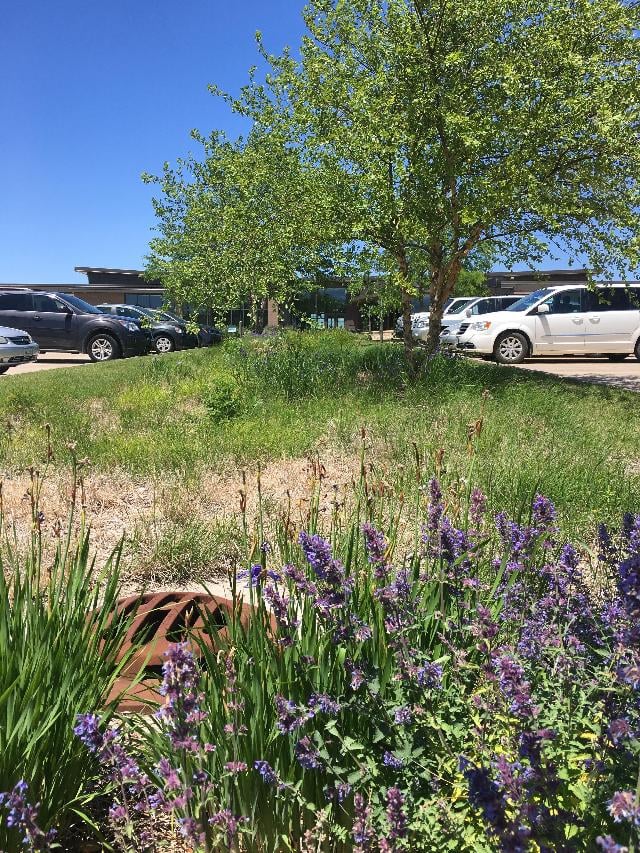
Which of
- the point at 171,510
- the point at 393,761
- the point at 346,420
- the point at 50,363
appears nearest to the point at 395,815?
the point at 393,761

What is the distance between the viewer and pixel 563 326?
17047mm

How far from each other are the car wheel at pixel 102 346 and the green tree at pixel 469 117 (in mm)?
11024

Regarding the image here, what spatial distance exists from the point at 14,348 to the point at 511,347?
12.8 m

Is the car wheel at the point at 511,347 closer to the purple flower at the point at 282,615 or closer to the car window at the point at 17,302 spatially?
the car window at the point at 17,302

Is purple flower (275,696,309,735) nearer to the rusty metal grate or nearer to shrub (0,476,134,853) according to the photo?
the rusty metal grate

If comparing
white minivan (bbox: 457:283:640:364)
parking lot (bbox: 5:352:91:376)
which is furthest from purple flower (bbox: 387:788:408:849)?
parking lot (bbox: 5:352:91:376)

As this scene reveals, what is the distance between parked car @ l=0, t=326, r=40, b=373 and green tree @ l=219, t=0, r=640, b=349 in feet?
32.1

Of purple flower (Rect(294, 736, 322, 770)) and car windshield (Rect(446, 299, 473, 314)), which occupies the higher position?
car windshield (Rect(446, 299, 473, 314))

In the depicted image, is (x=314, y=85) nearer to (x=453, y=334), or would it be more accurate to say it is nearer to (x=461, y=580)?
(x=461, y=580)

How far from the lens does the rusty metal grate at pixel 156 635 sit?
6.89 ft

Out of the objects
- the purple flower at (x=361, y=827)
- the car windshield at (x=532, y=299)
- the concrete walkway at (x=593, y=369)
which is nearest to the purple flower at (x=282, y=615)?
the purple flower at (x=361, y=827)

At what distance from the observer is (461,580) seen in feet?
6.80

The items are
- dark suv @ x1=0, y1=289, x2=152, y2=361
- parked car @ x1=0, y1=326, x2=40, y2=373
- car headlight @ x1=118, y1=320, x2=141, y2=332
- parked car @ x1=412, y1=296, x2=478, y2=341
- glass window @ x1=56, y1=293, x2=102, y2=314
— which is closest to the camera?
parked car @ x1=0, y1=326, x2=40, y2=373

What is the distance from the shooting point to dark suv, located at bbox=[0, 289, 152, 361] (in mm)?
19234
